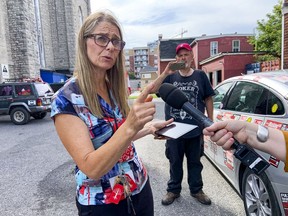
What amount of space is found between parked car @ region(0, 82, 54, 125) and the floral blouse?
9.86 meters

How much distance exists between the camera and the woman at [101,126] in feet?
3.47

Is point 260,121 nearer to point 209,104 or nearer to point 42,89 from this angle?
point 209,104

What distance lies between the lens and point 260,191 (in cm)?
240

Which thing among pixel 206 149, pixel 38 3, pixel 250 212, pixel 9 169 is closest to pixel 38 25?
pixel 38 3

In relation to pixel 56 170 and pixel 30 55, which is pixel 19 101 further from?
pixel 30 55

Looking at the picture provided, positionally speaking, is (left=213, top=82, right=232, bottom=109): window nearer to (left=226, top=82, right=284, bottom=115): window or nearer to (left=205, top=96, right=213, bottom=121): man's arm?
(left=226, top=82, right=284, bottom=115): window

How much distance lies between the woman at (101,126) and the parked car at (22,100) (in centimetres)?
975

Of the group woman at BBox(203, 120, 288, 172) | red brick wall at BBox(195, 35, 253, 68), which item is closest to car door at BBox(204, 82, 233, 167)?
woman at BBox(203, 120, 288, 172)

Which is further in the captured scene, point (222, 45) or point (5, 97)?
point (222, 45)

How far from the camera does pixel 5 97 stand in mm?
10422

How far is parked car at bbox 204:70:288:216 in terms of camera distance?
2150mm

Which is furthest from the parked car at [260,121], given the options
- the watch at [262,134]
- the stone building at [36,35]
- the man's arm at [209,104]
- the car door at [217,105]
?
the stone building at [36,35]

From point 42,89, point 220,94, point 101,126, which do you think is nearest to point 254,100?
point 220,94

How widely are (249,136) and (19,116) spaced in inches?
439
